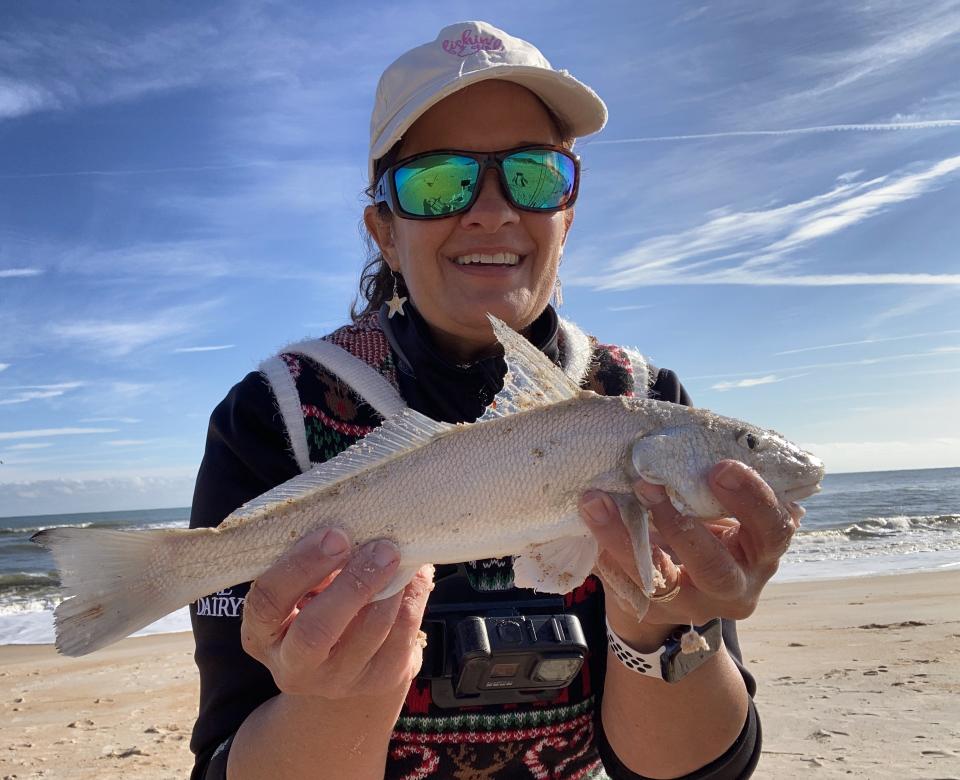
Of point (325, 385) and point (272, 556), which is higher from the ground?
point (325, 385)

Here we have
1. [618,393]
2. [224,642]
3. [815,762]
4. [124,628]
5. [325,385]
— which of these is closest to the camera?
[124,628]

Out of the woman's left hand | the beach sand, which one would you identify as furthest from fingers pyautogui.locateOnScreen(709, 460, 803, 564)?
the beach sand

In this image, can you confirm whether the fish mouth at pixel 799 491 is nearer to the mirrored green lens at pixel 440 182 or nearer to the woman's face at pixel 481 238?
the woman's face at pixel 481 238

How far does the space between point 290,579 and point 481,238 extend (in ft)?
5.49

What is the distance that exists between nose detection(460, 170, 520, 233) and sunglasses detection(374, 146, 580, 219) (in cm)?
2

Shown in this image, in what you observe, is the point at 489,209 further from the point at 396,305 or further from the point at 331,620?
the point at 331,620

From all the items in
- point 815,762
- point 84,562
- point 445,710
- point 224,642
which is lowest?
point 815,762

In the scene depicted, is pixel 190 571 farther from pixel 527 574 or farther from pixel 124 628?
pixel 527 574

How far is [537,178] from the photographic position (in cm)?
328

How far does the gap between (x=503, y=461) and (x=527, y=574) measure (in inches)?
16.7

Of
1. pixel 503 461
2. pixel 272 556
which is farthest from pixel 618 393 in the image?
pixel 272 556

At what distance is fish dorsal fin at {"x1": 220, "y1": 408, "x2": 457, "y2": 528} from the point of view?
2.55 m

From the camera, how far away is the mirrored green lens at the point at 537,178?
323cm

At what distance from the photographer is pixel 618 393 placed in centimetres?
345
